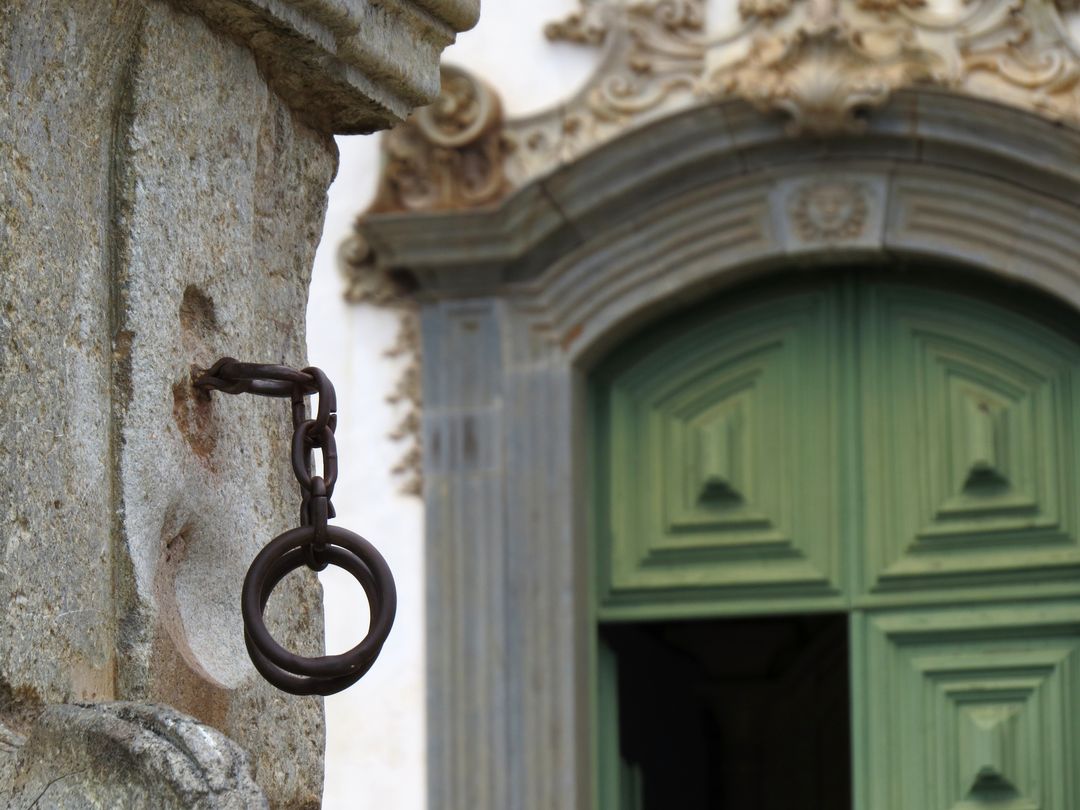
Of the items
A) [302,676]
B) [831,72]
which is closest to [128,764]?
[302,676]

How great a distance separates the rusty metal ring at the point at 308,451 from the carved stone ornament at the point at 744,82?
405 centimetres

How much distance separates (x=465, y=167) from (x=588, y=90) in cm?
41

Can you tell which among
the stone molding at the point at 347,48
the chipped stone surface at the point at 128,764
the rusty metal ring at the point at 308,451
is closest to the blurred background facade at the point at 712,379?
the stone molding at the point at 347,48

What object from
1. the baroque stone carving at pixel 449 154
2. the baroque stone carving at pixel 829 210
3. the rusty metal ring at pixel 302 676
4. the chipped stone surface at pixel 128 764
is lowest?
the chipped stone surface at pixel 128 764

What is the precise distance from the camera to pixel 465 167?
651cm

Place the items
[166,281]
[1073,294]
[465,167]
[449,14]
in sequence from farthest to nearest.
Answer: [465,167] < [1073,294] < [449,14] < [166,281]

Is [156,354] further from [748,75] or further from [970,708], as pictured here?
[970,708]

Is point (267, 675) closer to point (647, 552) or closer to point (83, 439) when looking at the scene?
point (83, 439)

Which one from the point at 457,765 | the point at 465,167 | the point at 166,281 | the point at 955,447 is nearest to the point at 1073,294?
the point at 955,447

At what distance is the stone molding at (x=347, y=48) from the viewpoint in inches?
94.8

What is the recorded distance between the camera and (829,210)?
6.26 metres

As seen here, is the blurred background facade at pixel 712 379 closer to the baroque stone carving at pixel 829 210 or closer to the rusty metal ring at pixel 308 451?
the baroque stone carving at pixel 829 210

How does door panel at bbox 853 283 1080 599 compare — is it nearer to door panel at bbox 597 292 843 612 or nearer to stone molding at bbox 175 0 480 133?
door panel at bbox 597 292 843 612

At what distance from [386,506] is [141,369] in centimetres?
431
